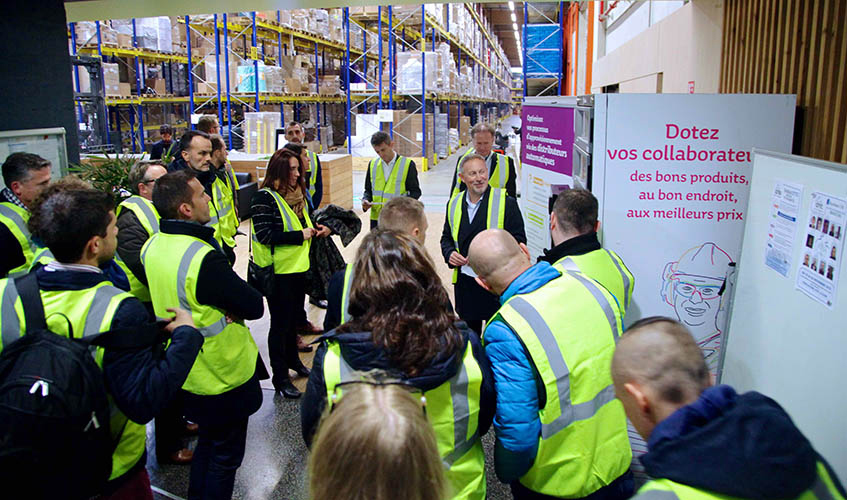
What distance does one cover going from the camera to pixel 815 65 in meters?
3.08

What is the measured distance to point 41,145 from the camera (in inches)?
174

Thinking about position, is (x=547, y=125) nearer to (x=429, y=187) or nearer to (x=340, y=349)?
(x=340, y=349)

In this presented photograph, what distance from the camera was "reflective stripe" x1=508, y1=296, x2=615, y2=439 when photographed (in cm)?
187

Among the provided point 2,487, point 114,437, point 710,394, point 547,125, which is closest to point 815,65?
point 547,125

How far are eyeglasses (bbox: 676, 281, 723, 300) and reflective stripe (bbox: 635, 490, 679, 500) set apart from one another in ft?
8.01

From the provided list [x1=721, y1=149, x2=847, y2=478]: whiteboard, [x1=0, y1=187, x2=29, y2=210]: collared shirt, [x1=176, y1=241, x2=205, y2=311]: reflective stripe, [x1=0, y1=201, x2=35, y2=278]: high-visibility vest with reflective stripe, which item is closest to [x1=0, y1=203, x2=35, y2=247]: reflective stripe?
[x1=0, y1=201, x2=35, y2=278]: high-visibility vest with reflective stripe

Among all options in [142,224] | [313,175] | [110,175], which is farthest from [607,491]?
[313,175]

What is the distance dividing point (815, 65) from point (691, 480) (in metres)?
2.82

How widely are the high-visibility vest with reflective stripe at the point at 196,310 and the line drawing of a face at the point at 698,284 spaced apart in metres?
2.36

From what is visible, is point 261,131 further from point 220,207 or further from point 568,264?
point 568,264

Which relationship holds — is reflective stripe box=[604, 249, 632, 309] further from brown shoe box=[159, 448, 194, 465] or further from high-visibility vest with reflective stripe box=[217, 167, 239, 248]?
high-visibility vest with reflective stripe box=[217, 167, 239, 248]

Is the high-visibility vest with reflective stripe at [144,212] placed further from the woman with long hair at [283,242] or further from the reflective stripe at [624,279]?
the reflective stripe at [624,279]

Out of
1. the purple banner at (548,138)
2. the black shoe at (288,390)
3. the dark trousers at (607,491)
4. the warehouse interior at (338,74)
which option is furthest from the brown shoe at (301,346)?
the dark trousers at (607,491)

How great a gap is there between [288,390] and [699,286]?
111 inches
